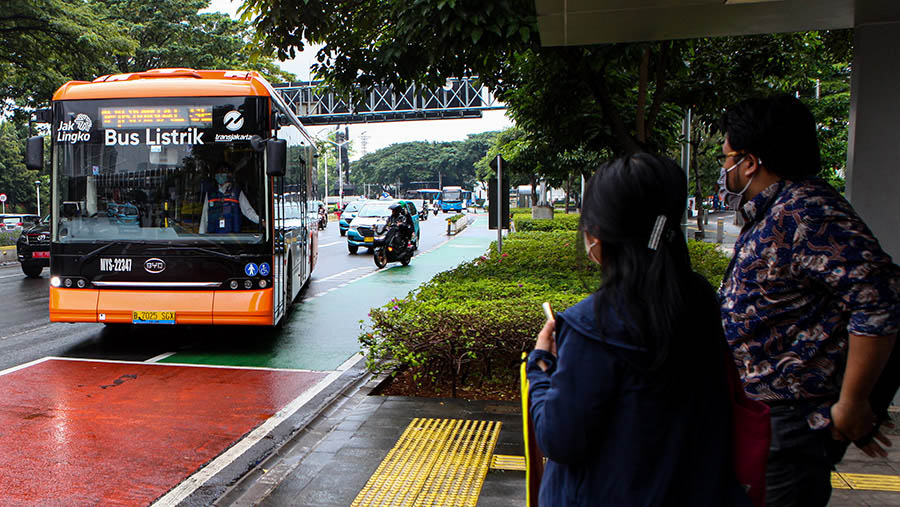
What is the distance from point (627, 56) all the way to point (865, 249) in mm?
5052

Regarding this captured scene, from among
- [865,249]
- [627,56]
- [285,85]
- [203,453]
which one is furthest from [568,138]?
[285,85]

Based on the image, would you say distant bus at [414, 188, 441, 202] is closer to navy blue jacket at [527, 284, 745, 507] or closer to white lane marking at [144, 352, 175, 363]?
white lane marking at [144, 352, 175, 363]

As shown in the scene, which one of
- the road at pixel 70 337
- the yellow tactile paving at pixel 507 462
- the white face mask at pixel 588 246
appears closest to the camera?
the white face mask at pixel 588 246

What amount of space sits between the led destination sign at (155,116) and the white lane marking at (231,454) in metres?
3.29

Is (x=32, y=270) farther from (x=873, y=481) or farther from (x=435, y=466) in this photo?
(x=873, y=481)

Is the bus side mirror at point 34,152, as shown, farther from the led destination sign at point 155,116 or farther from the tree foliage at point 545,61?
the tree foliage at point 545,61

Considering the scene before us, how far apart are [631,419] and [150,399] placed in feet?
17.8

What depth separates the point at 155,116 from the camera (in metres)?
7.64

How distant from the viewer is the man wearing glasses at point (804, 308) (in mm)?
1871

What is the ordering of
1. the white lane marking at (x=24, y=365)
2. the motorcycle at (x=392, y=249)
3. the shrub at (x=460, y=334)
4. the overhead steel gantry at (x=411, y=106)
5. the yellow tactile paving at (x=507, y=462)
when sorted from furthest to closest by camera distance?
the overhead steel gantry at (x=411, y=106) → the motorcycle at (x=392, y=249) → the white lane marking at (x=24, y=365) → the shrub at (x=460, y=334) → the yellow tactile paving at (x=507, y=462)

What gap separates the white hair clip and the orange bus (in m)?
6.44

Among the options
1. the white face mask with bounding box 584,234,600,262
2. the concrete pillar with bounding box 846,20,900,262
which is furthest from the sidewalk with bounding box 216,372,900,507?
the white face mask with bounding box 584,234,600,262

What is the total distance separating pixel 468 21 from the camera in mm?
6148

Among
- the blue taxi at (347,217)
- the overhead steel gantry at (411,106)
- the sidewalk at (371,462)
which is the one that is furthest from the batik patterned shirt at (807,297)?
the overhead steel gantry at (411,106)
